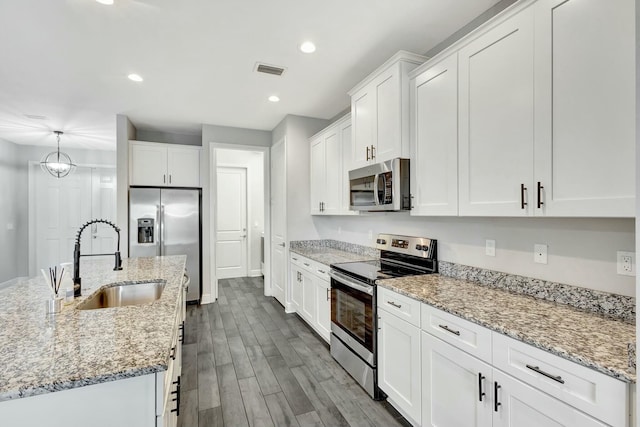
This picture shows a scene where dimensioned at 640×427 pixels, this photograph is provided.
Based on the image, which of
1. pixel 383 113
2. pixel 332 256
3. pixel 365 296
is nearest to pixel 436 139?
pixel 383 113

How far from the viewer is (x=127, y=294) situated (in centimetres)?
207

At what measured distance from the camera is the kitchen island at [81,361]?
A: 886mm

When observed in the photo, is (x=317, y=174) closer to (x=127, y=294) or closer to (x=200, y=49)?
(x=200, y=49)

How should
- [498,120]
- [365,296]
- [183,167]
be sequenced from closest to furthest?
1. [498,120]
2. [365,296]
3. [183,167]

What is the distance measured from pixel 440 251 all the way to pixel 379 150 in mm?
957

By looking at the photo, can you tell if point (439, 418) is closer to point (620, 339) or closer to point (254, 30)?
point (620, 339)

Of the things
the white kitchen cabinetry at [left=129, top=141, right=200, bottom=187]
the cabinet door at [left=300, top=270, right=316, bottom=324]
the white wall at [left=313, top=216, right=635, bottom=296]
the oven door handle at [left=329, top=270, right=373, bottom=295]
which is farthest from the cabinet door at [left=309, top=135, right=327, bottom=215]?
the white kitchen cabinetry at [left=129, top=141, right=200, bottom=187]

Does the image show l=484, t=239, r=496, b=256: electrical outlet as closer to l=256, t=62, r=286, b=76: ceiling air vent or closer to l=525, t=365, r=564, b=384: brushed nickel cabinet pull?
l=525, t=365, r=564, b=384: brushed nickel cabinet pull

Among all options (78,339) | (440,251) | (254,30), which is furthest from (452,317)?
(254,30)

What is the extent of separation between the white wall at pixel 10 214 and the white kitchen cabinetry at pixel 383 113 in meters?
6.43

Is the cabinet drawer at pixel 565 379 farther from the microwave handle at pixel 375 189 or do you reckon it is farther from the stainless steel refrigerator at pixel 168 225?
the stainless steel refrigerator at pixel 168 225

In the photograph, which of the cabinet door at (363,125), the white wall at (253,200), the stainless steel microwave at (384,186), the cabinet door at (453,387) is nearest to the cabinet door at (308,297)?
the stainless steel microwave at (384,186)

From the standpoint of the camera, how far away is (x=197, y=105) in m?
3.73

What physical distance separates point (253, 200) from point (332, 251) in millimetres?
2997
